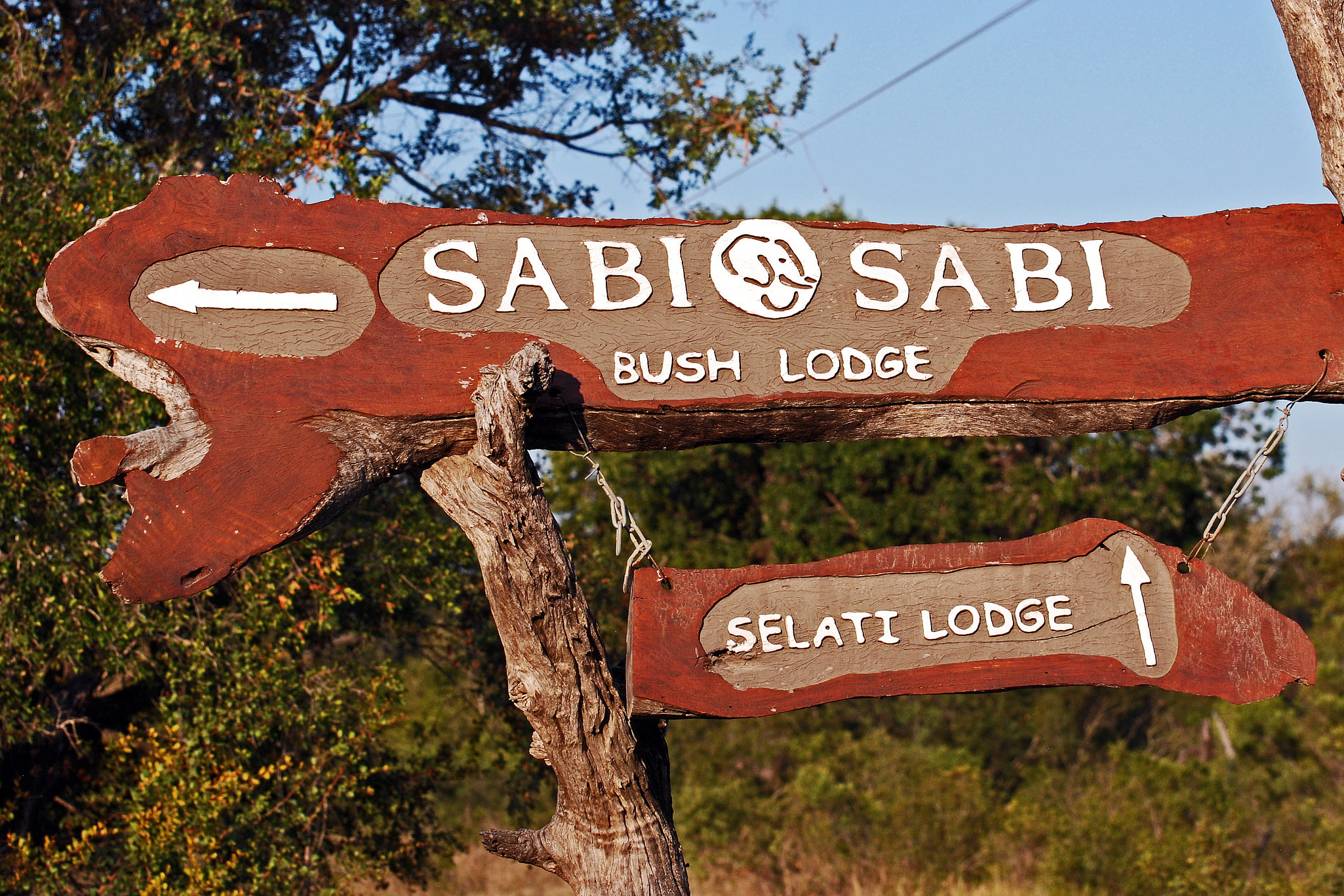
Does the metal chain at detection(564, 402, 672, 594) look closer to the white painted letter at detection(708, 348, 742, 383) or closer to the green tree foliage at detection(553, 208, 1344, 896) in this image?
the white painted letter at detection(708, 348, 742, 383)

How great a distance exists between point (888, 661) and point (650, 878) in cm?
70

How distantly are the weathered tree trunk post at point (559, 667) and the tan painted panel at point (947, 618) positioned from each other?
0.29 metres

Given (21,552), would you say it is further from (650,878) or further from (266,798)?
(650,878)

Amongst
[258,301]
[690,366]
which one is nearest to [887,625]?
[690,366]

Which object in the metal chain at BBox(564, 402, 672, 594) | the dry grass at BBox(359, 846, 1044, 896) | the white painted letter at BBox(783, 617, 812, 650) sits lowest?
the dry grass at BBox(359, 846, 1044, 896)

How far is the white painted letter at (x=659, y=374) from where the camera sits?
2.56 meters

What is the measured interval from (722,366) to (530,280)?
46cm

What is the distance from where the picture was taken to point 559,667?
8.25ft

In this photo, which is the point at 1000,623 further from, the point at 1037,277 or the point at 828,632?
the point at 1037,277

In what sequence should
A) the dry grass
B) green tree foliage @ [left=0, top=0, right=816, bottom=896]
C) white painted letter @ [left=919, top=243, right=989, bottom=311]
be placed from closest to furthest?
1. white painted letter @ [left=919, top=243, right=989, bottom=311]
2. green tree foliage @ [left=0, top=0, right=816, bottom=896]
3. the dry grass

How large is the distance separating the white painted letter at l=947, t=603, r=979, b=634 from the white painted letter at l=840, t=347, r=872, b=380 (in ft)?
1.78

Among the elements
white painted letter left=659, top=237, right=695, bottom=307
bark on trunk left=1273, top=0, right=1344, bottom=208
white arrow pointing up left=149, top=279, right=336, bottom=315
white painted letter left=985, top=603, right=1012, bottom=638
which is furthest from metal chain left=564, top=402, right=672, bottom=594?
bark on trunk left=1273, top=0, right=1344, bottom=208

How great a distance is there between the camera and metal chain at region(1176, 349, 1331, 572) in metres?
2.58

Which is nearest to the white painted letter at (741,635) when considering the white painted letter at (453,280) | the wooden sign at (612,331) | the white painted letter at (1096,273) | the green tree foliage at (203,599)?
the wooden sign at (612,331)
